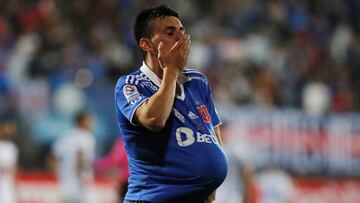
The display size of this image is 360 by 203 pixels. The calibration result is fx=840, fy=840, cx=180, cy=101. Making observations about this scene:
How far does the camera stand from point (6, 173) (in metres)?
10.9

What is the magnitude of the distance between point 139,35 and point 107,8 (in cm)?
1039

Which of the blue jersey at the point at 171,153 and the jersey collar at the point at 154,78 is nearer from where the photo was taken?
the blue jersey at the point at 171,153

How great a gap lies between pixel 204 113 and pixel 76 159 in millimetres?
6862

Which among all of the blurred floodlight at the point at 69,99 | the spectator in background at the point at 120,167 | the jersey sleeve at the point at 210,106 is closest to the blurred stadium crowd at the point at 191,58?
the blurred floodlight at the point at 69,99

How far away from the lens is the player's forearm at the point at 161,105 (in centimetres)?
410

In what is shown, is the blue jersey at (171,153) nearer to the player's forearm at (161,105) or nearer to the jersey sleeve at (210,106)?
the player's forearm at (161,105)

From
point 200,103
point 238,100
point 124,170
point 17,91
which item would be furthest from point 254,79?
point 200,103

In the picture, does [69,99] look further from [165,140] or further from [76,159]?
[165,140]

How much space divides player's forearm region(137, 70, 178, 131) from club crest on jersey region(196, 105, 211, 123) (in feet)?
1.24

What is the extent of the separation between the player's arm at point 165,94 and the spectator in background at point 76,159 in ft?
22.3

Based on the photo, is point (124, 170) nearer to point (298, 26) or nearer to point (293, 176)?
point (293, 176)

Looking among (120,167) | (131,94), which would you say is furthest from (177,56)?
(120,167)

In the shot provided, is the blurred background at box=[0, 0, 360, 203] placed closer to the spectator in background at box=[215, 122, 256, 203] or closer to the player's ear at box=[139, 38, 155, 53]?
the spectator in background at box=[215, 122, 256, 203]

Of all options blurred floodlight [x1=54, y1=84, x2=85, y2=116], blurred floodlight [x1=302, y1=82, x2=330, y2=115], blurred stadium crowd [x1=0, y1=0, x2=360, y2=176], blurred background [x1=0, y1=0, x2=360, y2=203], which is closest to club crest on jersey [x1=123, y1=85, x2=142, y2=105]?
blurred background [x1=0, y1=0, x2=360, y2=203]
